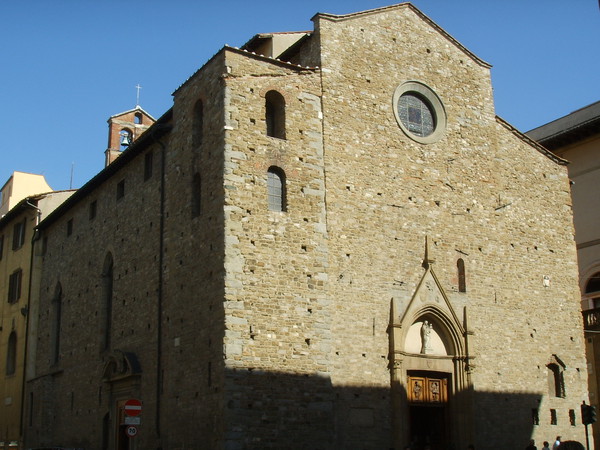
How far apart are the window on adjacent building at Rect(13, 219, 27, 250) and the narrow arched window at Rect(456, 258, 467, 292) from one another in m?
18.7

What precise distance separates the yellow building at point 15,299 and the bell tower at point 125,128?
5.95 m

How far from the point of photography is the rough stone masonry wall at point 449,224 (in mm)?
19234

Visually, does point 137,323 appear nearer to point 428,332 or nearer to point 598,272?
point 428,332

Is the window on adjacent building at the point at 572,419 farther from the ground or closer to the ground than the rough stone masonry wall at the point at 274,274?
closer to the ground

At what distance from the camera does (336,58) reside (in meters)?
20.4

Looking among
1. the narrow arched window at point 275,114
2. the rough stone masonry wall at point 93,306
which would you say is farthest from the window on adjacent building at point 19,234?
the narrow arched window at point 275,114

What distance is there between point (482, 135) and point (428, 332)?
6.17m

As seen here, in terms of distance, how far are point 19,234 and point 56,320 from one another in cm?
620

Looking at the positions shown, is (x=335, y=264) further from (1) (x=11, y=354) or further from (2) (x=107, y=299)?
(1) (x=11, y=354)

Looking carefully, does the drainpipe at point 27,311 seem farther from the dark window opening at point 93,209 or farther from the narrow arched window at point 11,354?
the dark window opening at point 93,209

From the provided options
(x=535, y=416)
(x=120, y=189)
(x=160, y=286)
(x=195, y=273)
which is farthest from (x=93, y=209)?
(x=535, y=416)

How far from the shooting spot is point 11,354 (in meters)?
31.6

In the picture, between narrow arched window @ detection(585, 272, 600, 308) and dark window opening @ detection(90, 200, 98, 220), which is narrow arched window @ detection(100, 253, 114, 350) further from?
narrow arched window @ detection(585, 272, 600, 308)

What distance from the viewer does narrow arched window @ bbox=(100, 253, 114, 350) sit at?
23.8m
